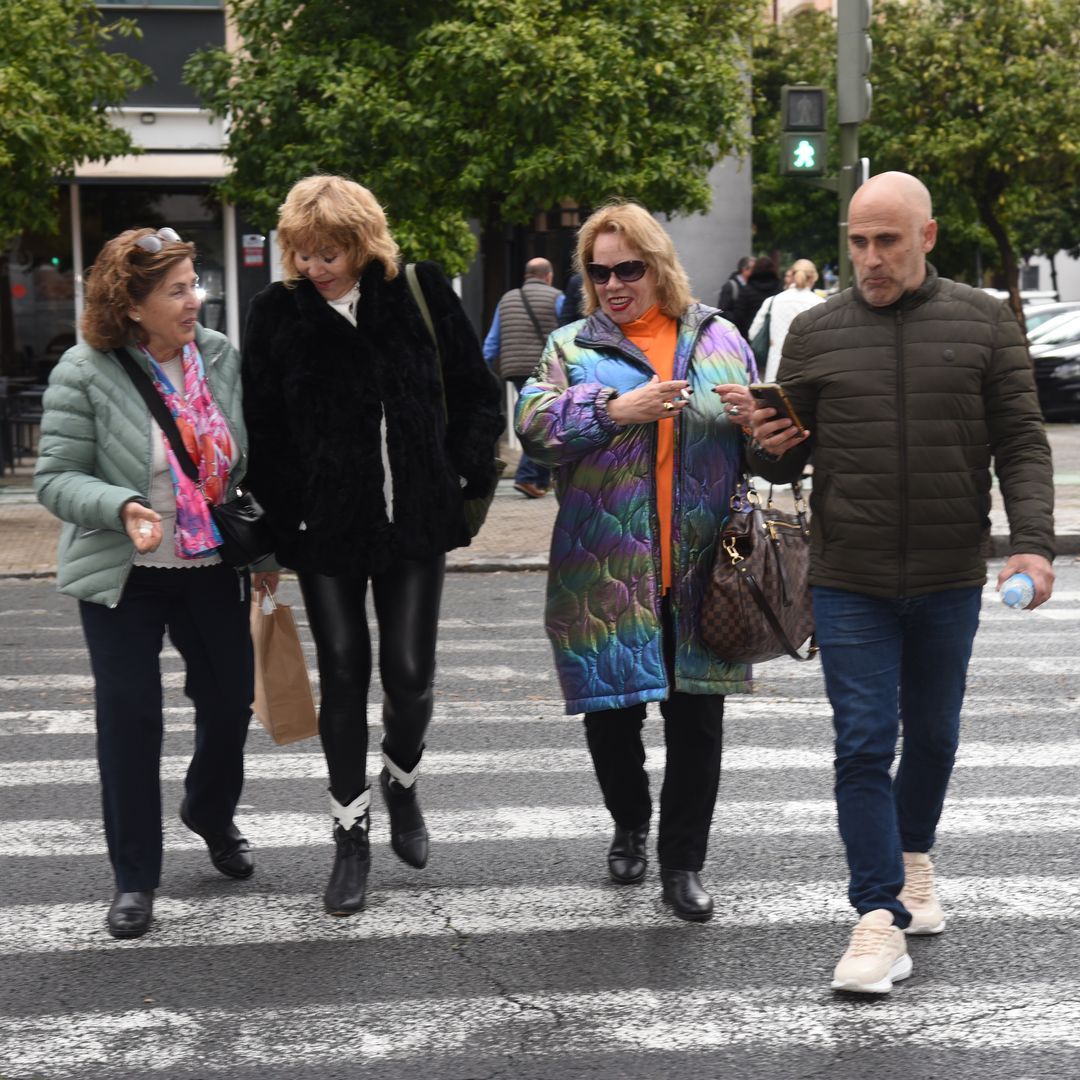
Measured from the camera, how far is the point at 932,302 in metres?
4.39

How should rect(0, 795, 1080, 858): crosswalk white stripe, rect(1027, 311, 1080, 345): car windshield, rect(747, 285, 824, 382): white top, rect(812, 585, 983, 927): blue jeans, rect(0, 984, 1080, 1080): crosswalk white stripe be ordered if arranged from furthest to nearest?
1. rect(1027, 311, 1080, 345): car windshield
2. rect(747, 285, 824, 382): white top
3. rect(0, 795, 1080, 858): crosswalk white stripe
4. rect(812, 585, 983, 927): blue jeans
5. rect(0, 984, 1080, 1080): crosswalk white stripe

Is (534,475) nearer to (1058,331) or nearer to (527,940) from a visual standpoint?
(527,940)

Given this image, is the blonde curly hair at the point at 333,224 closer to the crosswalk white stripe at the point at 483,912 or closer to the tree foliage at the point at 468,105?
the crosswalk white stripe at the point at 483,912

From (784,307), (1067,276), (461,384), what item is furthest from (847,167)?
(1067,276)

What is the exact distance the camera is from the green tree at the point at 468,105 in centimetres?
1606

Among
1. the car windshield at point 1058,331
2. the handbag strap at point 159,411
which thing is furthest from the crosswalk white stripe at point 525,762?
the car windshield at point 1058,331

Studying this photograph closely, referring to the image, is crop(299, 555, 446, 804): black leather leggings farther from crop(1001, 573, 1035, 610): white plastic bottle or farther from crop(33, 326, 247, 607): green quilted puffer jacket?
crop(1001, 573, 1035, 610): white plastic bottle

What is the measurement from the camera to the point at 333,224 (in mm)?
4879

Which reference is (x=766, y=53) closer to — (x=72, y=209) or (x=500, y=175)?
(x=72, y=209)

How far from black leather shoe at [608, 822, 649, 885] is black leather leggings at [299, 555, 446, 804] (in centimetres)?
71

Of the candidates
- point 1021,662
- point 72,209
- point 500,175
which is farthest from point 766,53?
point 1021,662

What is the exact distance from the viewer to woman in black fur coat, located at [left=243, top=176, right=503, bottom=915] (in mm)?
4930

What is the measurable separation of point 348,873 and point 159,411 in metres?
1.31

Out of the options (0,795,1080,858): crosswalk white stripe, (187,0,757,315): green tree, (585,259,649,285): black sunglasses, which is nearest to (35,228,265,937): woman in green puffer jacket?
(0,795,1080,858): crosswalk white stripe
